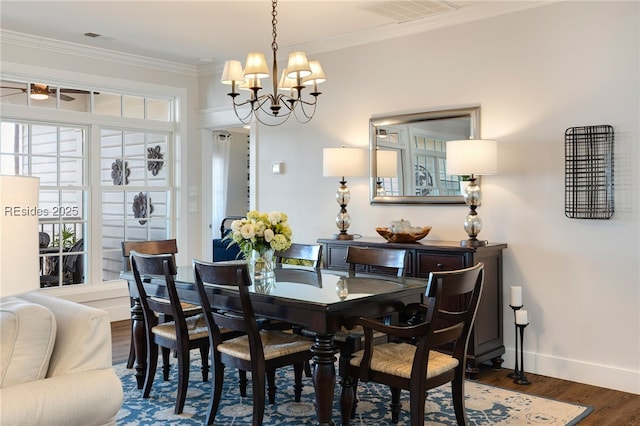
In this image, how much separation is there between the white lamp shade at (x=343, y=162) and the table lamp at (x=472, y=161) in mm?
887

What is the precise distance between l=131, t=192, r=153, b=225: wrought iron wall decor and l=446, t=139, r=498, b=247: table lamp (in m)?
3.47

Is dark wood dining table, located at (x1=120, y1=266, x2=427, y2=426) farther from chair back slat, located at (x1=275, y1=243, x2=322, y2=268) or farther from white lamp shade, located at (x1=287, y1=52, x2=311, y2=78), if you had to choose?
white lamp shade, located at (x1=287, y1=52, x2=311, y2=78)

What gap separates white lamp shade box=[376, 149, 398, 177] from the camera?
5.09 m

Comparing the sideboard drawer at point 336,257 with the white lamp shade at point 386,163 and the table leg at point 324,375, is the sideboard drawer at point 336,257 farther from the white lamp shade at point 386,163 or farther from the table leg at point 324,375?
the table leg at point 324,375

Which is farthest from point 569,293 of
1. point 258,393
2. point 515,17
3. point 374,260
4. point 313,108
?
point 313,108

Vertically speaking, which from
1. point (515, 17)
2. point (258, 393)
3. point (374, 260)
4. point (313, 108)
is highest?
point (515, 17)

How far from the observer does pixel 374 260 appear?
3.82 m

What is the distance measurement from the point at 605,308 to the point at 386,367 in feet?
6.29

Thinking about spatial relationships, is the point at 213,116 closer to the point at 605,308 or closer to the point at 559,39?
the point at 559,39

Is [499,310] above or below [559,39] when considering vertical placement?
below

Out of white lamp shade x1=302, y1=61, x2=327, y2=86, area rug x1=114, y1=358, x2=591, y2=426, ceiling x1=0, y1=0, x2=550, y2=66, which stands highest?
ceiling x1=0, y1=0, x2=550, y2=66

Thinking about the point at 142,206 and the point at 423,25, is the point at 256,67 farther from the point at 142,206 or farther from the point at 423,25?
the point at 142,206

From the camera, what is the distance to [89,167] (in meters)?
5.97

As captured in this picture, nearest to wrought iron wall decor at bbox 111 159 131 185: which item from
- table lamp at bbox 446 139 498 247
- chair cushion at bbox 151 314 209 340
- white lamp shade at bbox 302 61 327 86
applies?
chair cushion at bbox 151 314 209 340
